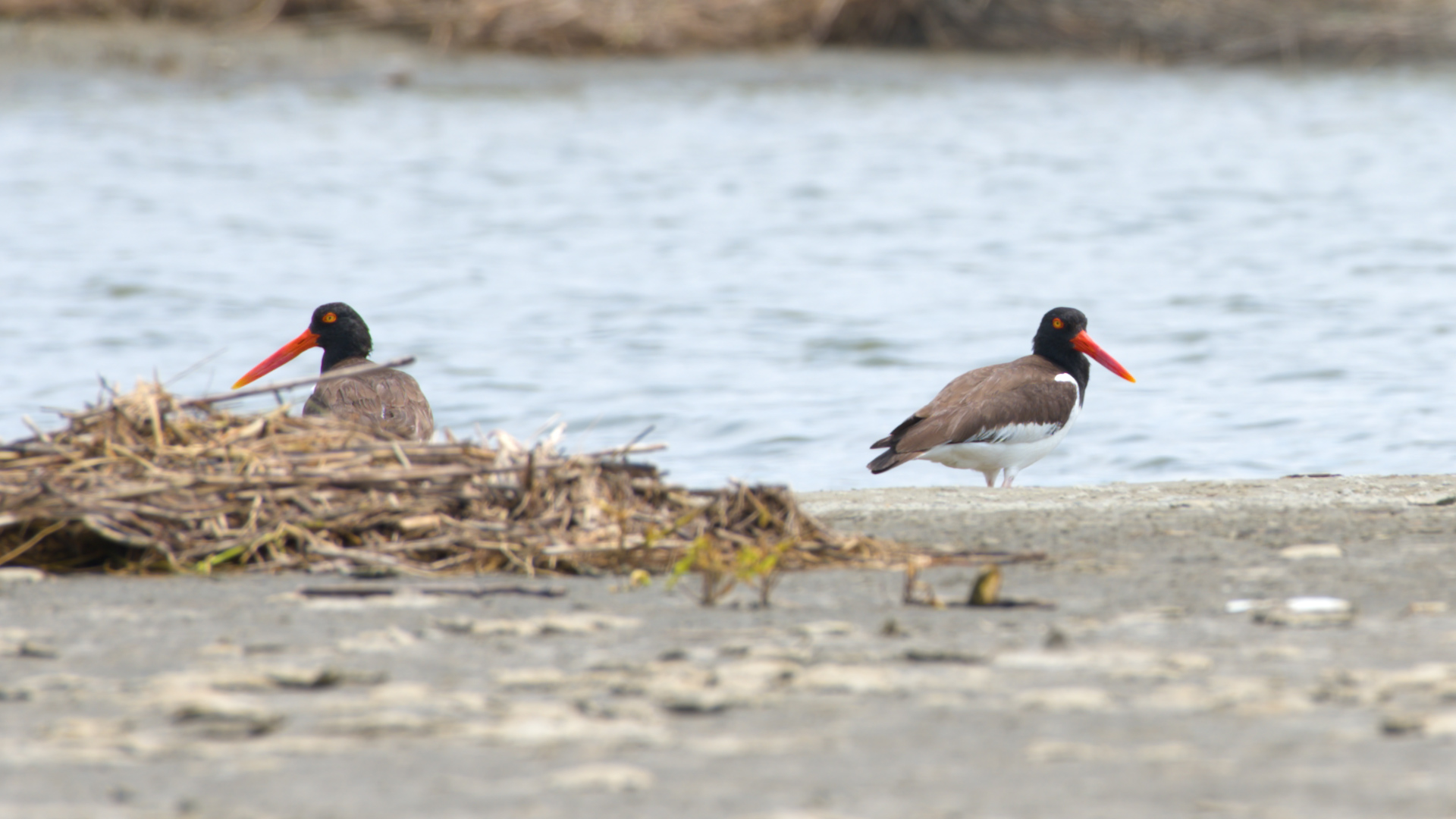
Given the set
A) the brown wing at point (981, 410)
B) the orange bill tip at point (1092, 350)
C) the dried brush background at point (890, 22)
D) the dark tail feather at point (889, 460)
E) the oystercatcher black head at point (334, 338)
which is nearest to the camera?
the dark tail feather at point (889, 460)

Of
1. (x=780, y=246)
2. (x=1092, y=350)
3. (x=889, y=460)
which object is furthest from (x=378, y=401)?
(x=780, y=246)

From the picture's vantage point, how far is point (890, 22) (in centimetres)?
2266

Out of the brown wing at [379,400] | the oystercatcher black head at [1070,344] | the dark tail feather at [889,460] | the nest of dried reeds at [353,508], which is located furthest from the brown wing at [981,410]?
the nest of dried reeds at [353,508]

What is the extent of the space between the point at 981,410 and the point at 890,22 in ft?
50.4

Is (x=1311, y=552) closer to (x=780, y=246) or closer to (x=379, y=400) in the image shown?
(x=379, y=400)

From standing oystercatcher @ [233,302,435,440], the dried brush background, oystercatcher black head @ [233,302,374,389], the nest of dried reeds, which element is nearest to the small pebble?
the nest of dried reeds

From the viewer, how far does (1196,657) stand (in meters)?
3.51

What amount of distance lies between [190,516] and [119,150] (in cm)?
1629

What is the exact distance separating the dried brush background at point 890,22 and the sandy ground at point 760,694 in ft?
57.8

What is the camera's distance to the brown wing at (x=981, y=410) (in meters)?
8.08

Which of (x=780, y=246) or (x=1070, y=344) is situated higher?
(x=780, y=246)

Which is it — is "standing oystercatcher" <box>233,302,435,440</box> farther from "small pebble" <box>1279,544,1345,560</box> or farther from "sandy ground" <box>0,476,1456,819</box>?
"small pebble" <box>1279,544,1345,560</box>

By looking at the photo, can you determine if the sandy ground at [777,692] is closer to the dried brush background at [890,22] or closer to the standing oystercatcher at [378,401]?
the standing oystercatcher at [378,401]

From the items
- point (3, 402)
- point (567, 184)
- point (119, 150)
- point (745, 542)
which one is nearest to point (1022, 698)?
point (745, 542)
